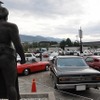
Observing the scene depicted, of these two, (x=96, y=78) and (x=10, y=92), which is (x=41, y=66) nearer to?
(x=96, y=78)

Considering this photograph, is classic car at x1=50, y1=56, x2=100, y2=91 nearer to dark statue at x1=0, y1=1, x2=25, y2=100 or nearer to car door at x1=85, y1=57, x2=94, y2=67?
dark statue at x1=0, y1=1, x2=25, y2=100

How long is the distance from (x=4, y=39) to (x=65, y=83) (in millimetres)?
5300

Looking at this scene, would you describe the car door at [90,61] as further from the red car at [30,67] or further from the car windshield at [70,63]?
the car windshield at [70,63]

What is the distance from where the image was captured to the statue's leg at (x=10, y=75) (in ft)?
17.1

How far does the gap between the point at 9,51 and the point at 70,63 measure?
684 centimetres

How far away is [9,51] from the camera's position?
5.24 meters

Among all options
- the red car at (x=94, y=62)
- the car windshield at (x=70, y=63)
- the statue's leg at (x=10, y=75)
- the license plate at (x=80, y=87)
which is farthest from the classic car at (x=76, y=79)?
the red car at (x=94, y=62)

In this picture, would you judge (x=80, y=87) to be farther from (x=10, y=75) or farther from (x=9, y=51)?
(x=9, y=51)

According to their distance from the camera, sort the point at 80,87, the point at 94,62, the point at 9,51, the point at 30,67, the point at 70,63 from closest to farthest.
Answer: the point at 9,51 → the point at 80,87 → the point at 70,63 → the point at 94,62 → the point at 30,67

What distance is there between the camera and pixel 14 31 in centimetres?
515

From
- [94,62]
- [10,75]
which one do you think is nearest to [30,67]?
[94,62]

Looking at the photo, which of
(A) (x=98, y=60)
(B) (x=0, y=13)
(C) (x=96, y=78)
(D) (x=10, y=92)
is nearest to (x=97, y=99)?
(C) (x=96, y=78)

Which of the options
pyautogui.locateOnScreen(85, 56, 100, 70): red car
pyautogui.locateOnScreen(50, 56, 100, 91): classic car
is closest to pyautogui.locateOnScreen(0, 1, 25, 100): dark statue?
pyautogui.locateOnScreen(50, 56, 100, 91): classic car

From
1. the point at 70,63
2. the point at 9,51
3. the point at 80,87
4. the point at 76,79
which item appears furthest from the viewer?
the point at 70,63
